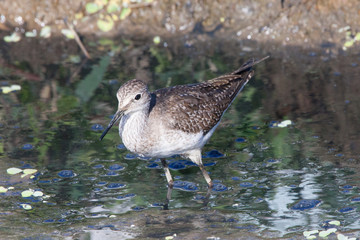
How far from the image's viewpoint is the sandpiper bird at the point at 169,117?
21.4 ft

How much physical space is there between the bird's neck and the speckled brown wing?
30 cm

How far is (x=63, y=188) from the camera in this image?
6914 millimetres

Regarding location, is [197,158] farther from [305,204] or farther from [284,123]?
[284,123]

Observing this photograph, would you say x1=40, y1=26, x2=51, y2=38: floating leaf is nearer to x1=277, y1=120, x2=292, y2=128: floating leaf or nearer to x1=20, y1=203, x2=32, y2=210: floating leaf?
x1=277, y1=120, x2=292, y2=128: floating leaf

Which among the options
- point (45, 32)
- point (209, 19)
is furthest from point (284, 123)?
point (45, 32)

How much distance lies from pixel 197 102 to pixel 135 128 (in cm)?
113

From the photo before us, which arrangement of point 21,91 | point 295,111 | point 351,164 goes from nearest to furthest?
point 351,164 < point 295,111 < point 21,91

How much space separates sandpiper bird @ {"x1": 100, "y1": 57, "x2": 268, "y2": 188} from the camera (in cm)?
652

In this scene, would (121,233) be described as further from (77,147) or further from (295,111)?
(295,111)

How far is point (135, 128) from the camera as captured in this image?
6.54m

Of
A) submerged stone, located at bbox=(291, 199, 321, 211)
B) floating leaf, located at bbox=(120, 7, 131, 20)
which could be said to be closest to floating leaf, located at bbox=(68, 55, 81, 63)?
floating leaf, located at bbox=(120, 7, 131, 20)

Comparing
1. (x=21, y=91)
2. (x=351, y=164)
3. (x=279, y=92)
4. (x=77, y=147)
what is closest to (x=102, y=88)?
(x=21, y=91)

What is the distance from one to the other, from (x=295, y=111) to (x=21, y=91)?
4.62 meters

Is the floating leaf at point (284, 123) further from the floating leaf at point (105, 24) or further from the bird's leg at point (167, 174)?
the floating leaf at point (105, 24)
